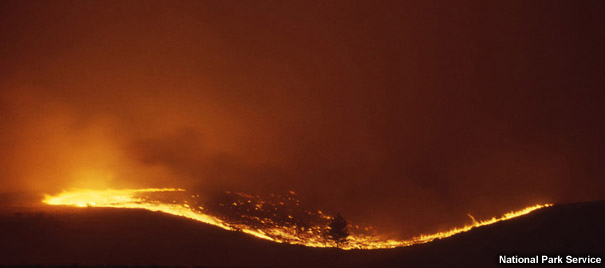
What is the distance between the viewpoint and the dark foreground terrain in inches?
525

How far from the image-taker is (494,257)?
15.1 metres

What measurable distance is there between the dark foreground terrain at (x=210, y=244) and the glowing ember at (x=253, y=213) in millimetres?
1536

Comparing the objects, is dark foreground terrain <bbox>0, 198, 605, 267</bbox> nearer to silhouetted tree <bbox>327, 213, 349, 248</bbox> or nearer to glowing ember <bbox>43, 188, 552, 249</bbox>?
silhouetted tree <bbox>327, 213, 349, 248</bbox>

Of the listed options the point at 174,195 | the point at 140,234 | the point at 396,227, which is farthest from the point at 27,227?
the point at 396,227

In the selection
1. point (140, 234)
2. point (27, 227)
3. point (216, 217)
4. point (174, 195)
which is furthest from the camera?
point (174, 195)

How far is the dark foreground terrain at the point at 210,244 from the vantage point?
13.3 m

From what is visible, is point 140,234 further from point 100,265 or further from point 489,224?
point 489,224

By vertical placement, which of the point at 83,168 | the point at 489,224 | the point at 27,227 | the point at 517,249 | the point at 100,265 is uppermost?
the point at 83,168

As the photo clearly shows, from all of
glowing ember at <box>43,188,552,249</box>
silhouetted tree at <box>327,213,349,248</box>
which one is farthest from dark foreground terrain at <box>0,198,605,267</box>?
glowing ember at <box>43,188,552,249</box>

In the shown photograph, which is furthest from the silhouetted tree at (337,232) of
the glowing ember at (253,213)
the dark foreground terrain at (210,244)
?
the dark foreground terrain at (210,244)

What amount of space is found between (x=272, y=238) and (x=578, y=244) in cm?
1176

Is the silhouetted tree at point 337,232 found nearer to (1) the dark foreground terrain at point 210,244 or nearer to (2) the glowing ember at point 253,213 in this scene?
(2) the glowing ember at point 253,213

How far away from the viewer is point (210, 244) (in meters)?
15.7

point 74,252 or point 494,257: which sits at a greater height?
point 494,257
